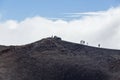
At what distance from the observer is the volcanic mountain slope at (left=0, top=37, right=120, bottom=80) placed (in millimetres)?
61812

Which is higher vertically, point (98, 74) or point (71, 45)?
point (71, 45)

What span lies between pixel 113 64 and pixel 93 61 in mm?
3296

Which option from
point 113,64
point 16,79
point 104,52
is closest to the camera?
point 16,79

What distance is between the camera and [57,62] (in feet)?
214

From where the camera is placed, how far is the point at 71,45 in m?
71.3

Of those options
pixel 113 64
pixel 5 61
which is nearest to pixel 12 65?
pixel 5 61

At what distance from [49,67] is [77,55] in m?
6.29

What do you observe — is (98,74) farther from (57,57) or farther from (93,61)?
(57,57)

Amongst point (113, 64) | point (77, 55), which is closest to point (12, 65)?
point (77, 55)

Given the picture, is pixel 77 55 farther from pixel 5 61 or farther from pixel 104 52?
pixel 5 61

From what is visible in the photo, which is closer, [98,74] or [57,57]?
[98,74]

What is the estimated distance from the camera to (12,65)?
211ft

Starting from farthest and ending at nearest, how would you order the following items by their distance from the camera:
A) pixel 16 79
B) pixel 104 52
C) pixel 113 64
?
pixel 104 52 → pixel 113 64 → pixel 16 79

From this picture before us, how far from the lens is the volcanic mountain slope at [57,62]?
2434 inches
